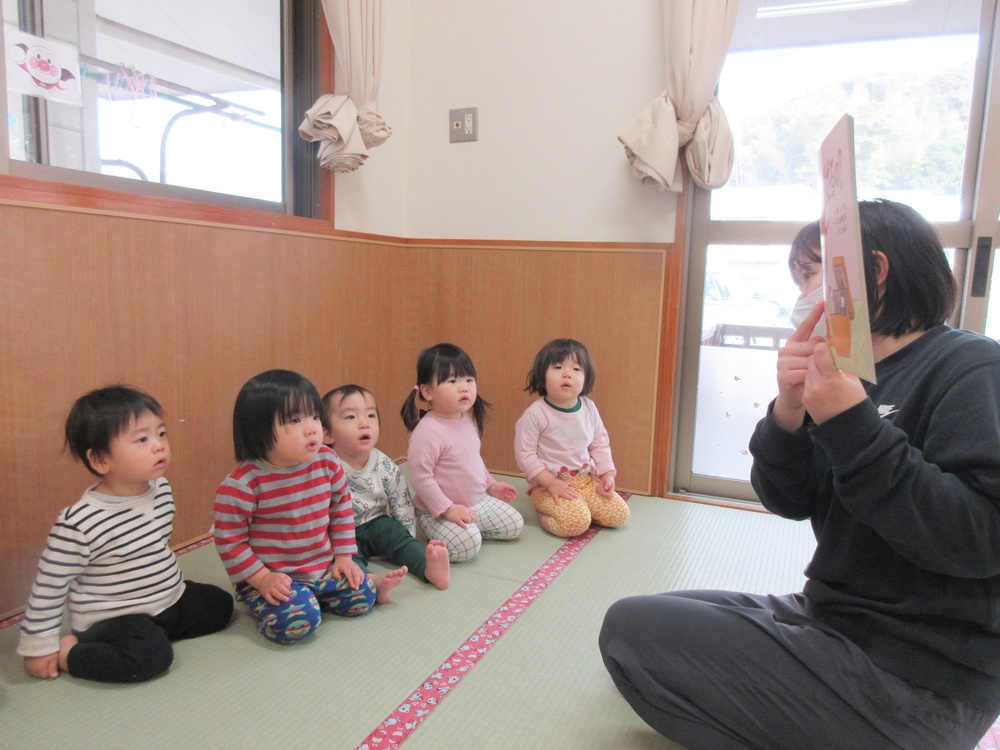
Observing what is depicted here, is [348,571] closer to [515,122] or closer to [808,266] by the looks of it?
[808,266]

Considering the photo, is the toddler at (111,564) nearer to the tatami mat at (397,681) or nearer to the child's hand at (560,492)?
the tatami mat at (397,681)

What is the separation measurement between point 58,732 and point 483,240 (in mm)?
2180

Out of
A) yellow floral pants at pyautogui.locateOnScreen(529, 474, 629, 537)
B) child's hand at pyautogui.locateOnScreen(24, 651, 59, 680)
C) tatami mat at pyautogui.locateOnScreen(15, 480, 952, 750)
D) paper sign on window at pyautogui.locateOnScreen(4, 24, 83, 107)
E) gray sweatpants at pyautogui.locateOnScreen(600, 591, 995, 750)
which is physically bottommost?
tatami mat at pyautogui.locateOnScreen(15, 480, 952, 750)

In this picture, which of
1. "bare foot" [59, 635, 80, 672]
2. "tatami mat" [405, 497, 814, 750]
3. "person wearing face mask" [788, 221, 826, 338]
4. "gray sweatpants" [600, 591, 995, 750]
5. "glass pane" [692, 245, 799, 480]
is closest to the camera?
"gray sweatpants" [600, 591, 995, 750]

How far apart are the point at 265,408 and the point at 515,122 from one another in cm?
174

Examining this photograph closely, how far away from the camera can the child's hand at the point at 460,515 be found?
2.12 m

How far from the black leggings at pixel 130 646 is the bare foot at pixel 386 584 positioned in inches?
16.6

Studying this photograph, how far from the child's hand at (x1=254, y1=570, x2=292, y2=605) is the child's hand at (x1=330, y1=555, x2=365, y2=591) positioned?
0.13 metres

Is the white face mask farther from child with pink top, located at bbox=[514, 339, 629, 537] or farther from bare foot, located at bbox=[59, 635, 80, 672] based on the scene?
bare foot, located at bbox=[59, 635, 80, 672]

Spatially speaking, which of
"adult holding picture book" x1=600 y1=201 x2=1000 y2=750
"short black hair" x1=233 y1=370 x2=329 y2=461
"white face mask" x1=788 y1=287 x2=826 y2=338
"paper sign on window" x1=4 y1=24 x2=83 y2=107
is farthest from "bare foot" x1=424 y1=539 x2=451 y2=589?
"paper sign on window" x1=4 y1=24 x2=83 y2=107

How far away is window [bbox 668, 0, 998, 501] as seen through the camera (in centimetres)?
237

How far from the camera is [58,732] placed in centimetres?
127

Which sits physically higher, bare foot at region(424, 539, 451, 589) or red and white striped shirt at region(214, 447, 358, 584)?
red and white striped shirt at region(214, 447, 358, 584)

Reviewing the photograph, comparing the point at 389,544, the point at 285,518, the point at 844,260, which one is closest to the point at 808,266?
the point at 844,260
